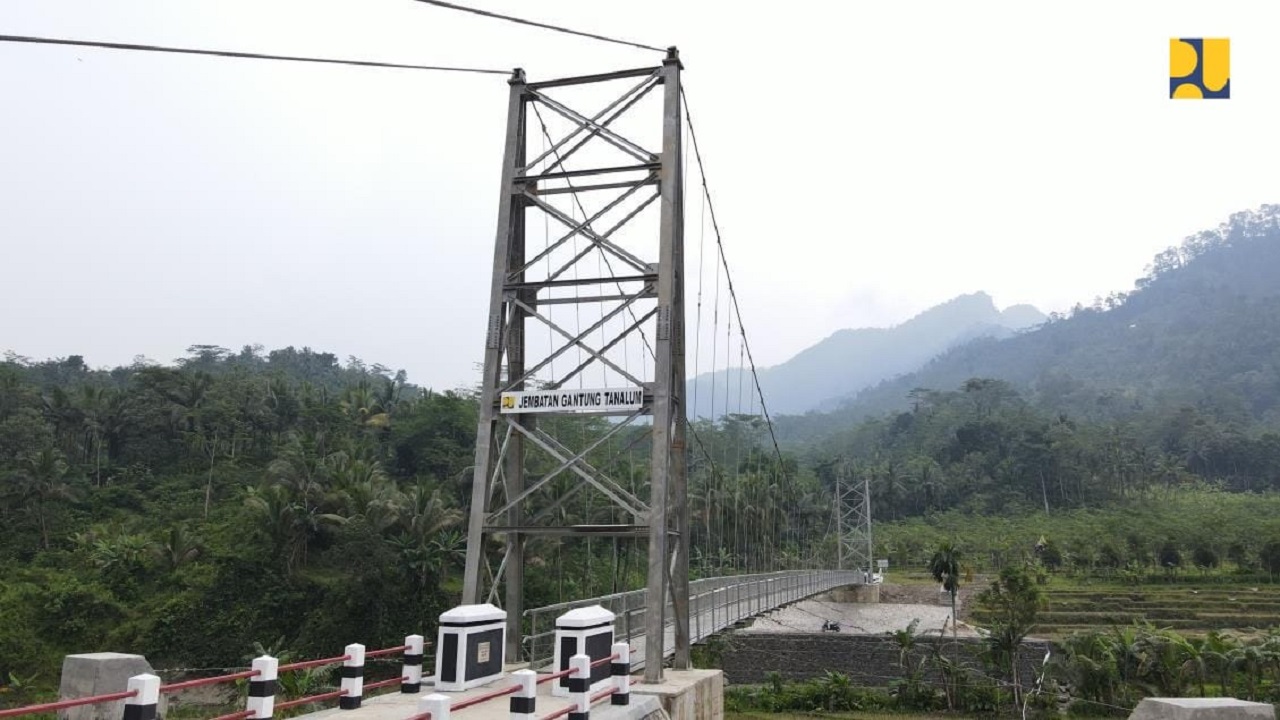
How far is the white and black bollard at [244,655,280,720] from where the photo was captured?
5.73 m

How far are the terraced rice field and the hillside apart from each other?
63055 millimetres

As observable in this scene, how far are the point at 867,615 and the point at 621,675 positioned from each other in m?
39.2

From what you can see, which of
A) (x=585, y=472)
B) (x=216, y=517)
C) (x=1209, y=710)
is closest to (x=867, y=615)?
(x=216, y=517)

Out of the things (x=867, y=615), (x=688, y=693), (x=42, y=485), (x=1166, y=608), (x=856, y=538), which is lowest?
(x=867, y=615)

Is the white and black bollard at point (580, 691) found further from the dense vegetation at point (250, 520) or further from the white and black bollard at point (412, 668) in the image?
the dense vegetation at point (250, 520)

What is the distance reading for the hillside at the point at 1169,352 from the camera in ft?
400

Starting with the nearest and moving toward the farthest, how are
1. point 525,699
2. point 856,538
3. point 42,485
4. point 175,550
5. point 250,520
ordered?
1. point 525,699
2. point 175,550
3. point 250,520
4. point 42,485
5. point 856,538

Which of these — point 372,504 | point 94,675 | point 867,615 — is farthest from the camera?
point 867,615

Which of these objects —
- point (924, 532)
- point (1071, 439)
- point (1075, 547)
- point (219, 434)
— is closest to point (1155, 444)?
point (1071, 439)

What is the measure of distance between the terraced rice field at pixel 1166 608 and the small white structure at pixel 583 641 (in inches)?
1225

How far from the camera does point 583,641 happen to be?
7984mm

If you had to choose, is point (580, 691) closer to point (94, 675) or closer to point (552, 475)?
point (552, 475)

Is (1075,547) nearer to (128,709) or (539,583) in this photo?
(539,583)

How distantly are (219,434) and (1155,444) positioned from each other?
82.6 metres
